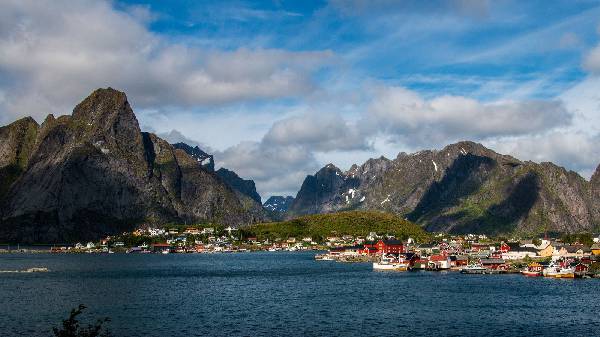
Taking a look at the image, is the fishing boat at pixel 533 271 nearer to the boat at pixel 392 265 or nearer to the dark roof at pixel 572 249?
the boat at pixel 392 265

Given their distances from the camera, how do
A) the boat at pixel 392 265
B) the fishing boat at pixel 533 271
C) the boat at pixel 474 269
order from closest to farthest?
the fishing boat at pixel 533 271
the boat at pixel 474 269
the boat at pixel 392 265

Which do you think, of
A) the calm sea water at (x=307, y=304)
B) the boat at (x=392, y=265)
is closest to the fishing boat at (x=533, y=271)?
the calm sea water at (x=307, y=304)

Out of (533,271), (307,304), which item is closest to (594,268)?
(533,271)

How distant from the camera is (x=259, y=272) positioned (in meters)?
162

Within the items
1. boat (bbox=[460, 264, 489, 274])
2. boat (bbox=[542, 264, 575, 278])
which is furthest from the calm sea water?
boat (bbox=[460, 264, 489, 274])

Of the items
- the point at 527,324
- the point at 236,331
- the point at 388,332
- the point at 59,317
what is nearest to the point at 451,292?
the point at 527,324

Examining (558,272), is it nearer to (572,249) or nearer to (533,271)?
(533,271)

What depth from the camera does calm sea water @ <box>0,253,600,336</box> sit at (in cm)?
7419

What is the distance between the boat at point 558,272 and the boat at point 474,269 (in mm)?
15813

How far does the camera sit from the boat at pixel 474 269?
15521 cm

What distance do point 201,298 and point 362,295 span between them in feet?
82.5

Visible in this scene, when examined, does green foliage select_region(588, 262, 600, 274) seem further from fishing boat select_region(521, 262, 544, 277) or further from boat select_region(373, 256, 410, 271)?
boat select_region(373, 256, 410, 271)

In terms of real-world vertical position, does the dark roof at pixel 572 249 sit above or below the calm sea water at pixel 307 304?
above

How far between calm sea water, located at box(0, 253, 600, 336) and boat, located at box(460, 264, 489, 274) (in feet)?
30.7
